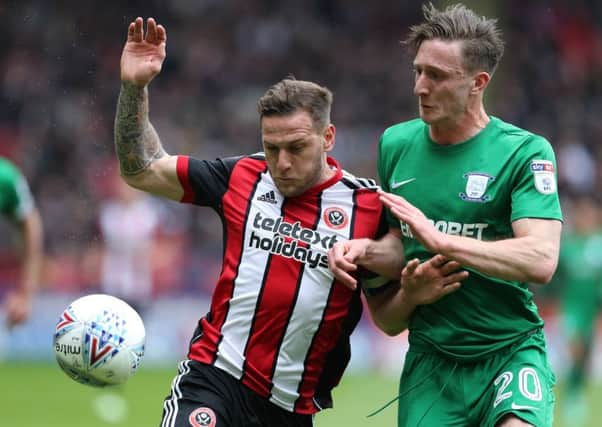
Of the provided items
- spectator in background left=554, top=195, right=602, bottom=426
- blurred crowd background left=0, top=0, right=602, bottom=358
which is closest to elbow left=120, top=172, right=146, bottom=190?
spectator in background left=554, top=195, right=602, bottom=426

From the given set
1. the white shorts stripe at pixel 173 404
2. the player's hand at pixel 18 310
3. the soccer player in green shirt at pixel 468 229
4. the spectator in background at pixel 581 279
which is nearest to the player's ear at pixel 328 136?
the soccer player in green shirt at pixel 468 229

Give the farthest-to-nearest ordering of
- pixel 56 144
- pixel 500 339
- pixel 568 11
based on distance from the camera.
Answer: pixel 568 11 → pixel 56 144 → pixel 500 339

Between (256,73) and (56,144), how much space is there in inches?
191

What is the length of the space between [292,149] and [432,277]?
2.97 ft

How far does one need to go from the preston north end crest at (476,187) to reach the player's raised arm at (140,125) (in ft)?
4.67

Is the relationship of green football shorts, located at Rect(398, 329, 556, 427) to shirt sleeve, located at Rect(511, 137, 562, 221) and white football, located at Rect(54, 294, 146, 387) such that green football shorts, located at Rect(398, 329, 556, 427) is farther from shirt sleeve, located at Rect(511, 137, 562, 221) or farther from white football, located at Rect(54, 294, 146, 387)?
white football, located at Rect(54, 294, 146, 387)

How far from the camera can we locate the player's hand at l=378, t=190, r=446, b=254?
4.96 metres

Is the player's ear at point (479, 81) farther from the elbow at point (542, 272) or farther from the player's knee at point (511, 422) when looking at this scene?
the player's knee at point (511, 422)

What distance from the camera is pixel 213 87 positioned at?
22.5 meters

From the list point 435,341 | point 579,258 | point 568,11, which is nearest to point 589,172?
point 568,11

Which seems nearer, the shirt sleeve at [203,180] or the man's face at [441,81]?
the man's face at [441,81]

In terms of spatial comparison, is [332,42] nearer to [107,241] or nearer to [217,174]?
[107,241]

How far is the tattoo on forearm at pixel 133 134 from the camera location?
5.70m

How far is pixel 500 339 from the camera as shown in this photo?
17.5ft
